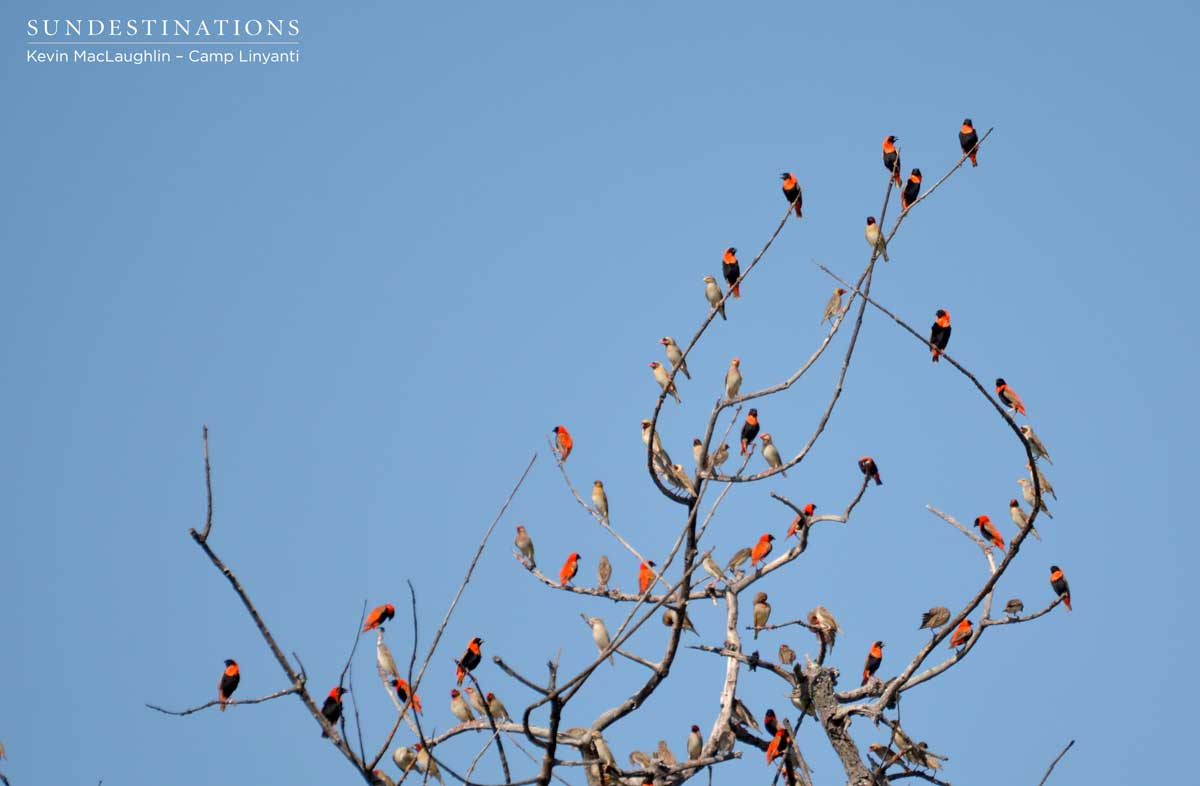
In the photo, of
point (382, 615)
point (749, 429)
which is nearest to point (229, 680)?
point (382, 615)

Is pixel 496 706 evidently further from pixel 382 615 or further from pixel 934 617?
A: pixel 934 617

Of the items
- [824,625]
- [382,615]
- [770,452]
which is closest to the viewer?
[824,625]

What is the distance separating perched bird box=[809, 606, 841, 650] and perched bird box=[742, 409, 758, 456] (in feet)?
11.2

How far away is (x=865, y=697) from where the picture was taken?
28.7ft

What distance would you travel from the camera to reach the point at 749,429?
1290 cm

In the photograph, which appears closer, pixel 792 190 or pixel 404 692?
pixel 404 692

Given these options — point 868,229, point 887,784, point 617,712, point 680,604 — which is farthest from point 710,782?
point 868,229

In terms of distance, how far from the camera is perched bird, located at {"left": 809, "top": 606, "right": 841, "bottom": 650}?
29.4ft

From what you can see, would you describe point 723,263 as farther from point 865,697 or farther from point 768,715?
point 865,697

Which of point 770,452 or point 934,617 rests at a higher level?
point 770,452

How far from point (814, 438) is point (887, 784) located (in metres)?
2.39

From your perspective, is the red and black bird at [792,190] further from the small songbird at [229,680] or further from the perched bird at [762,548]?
the small songbird at [229,680]

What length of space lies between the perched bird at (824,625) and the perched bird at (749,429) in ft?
11.2

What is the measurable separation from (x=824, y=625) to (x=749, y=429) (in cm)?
384
